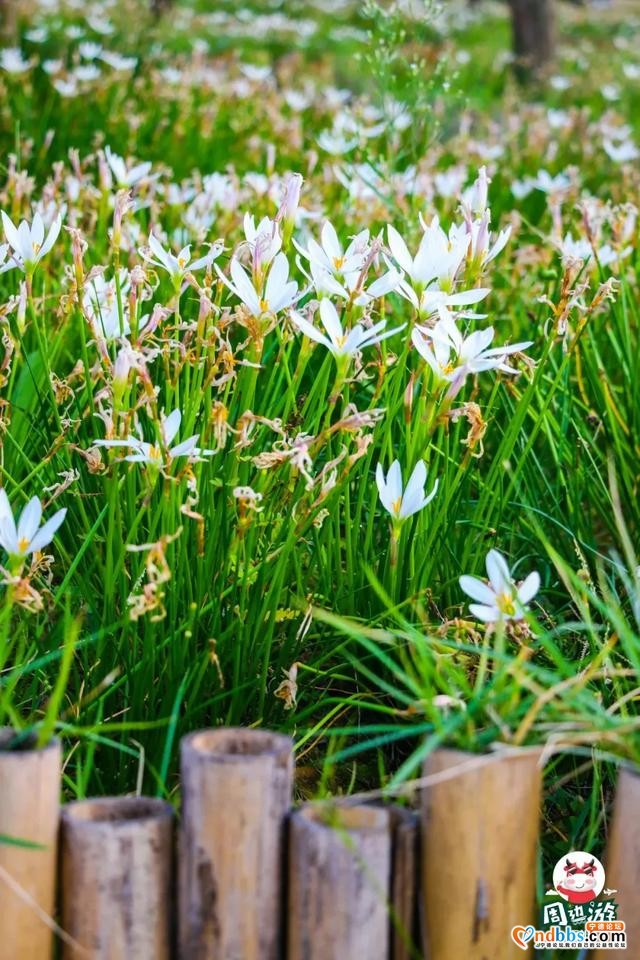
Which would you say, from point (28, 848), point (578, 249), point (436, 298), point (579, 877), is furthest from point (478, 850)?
point (578, 249)

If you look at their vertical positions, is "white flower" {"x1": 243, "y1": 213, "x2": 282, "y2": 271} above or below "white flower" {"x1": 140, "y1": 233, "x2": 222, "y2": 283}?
above

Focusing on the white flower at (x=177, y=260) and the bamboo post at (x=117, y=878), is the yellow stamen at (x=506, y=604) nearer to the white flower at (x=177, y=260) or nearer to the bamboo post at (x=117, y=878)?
the bamboo post at (x=117, y=878)

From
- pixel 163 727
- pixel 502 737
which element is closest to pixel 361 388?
pixel 163 727

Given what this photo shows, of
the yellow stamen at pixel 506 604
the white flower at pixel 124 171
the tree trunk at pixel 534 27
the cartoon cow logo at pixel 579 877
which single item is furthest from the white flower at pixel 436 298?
the tree trunk at pixel 534 27

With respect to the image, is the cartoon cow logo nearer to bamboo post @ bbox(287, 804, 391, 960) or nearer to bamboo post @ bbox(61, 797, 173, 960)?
bamboo post @ bbox(287, 804, 391, 960)

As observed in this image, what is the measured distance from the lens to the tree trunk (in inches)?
374

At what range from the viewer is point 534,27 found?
9.55 m

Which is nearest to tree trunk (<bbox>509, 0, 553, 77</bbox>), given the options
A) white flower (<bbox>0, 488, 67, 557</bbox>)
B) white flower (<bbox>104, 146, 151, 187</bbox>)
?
white flower (<bbox>104, 146, 151, 187</bbox>)

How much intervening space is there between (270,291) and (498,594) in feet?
1.82

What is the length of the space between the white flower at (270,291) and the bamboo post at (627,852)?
2.66 ft

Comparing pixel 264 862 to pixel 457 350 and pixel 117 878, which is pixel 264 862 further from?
pixel 457 350

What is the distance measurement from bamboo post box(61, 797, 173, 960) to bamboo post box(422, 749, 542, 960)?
33cm

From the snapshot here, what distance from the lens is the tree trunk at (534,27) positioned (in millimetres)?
9492

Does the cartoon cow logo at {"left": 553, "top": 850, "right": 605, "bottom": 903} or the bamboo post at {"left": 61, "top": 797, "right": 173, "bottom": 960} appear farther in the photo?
the cartoon cow logo at {"left": 553, "top": 850, "right": 605, "bottom": 903}
